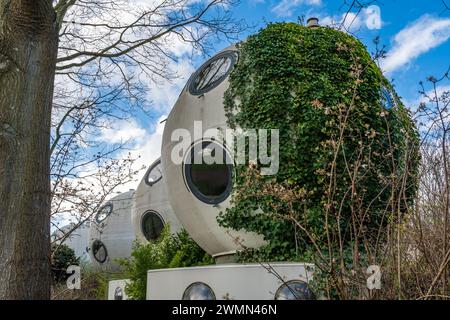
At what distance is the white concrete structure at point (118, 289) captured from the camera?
11266 millimetres

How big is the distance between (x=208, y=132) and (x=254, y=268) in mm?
2781

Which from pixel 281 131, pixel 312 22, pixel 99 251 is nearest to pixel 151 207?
pixel 99 251

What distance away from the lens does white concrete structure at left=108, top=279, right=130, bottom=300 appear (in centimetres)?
1127

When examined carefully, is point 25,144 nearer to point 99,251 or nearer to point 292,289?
point 292,289

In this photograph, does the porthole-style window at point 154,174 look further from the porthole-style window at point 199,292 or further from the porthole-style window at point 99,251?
the porthole-style window at point 199,292

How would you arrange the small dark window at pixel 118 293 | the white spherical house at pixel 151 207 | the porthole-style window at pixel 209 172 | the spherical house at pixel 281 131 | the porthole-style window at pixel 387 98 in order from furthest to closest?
the white spherical house at pixel 151 207 → the small dark window at pixel 118 293 → the porthole-style window at pixel 387 98 → the porthole-style window at pixel 209 172 → the spherical house at pixel 281 131

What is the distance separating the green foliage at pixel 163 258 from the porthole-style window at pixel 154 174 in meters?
4.32

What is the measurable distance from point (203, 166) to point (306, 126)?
6.82 ft

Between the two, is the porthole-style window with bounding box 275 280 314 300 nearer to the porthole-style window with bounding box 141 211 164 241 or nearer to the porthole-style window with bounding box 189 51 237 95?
the porthole-style window with bounding box 189 51 237 95

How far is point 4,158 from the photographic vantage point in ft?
15.9

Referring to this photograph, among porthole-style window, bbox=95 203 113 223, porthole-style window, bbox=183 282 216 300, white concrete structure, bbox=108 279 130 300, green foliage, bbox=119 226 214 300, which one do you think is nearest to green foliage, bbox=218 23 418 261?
porthole-style window, bbox=183 282 216 300

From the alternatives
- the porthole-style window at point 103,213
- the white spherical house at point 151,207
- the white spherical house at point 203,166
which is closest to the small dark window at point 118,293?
the porthole-style window at point 103,213

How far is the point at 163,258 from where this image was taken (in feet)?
37.4
